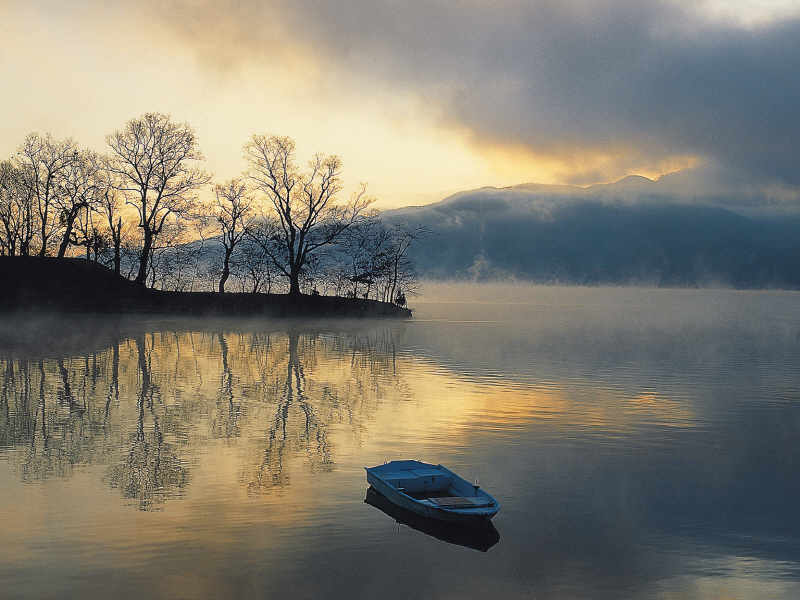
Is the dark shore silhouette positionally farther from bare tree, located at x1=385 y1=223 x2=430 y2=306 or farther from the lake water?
the lake water

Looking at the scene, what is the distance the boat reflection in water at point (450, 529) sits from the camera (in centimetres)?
1619

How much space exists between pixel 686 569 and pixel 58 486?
14.4 metres

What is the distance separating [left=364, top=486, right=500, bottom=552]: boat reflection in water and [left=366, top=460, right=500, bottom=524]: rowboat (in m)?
0.25

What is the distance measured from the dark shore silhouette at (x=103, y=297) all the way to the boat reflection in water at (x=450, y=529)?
73.3 metres

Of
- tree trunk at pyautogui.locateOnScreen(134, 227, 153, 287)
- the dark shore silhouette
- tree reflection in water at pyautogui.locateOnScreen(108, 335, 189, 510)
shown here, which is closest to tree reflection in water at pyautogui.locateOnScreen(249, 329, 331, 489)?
tree reflection in water at pyautogui.locateOnScreen(108, 335, 189, 510)

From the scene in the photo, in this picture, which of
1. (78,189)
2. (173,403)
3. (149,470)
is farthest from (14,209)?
(149,470)

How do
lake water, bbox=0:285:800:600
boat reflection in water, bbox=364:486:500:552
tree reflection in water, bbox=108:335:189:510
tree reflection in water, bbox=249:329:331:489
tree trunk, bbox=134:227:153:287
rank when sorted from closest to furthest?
lake water, bbox=0:285:800:600, boat reflection in water, bbox=364:486:500:552, tree reflection in water, bbox=108:335:189:510, tree reflection in water, bbox=249:329:331:489, tree trunk, bbox=134:227:153:287

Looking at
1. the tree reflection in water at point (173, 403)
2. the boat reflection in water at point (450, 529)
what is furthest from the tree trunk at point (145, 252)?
the boat reflection in water at point (450, 529)

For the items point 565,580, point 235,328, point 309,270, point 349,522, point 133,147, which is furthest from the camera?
point 309,270

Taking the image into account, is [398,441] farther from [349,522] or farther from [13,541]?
[13,541]

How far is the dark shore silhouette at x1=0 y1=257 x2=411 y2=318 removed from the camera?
82.4 metres

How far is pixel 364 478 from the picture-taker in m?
20.5

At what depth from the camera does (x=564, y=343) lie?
6925 cm

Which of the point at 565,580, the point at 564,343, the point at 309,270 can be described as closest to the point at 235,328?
the point at 309,270
